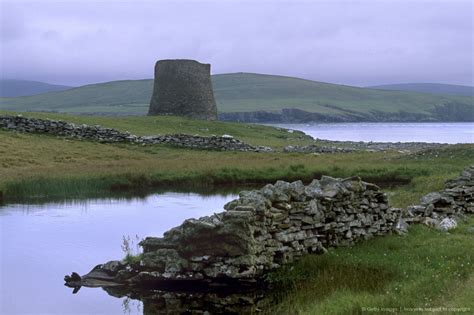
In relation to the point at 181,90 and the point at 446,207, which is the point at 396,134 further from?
the point at 446,207

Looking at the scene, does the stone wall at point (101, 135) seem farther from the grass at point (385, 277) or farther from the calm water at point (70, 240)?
the grass at point (385, 277)

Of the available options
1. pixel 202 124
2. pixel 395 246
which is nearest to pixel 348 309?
pixel 395 246

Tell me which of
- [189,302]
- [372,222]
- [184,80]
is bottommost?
[189,302]

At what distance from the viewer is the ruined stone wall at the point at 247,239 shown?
1359 centimetres

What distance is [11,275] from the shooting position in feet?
47.7

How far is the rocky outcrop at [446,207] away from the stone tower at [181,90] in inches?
1860

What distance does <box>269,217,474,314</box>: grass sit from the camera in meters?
10.6

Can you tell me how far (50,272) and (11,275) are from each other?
0.80 meters

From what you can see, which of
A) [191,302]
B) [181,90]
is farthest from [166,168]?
Answer: [181,90]

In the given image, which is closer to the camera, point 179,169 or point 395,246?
point 395,246

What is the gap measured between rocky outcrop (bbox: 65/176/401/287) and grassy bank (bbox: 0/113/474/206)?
7746 mm

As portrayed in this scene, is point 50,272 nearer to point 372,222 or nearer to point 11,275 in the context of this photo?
point 11,275

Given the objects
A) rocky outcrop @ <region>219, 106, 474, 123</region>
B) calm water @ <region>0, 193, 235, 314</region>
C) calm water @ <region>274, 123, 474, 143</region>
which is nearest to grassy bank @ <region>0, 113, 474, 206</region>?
calm water @ <region>0, 193, 235, 314</region>

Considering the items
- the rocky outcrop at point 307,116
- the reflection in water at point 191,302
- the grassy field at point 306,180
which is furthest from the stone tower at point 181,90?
the rocky outcrop at point 307,116
